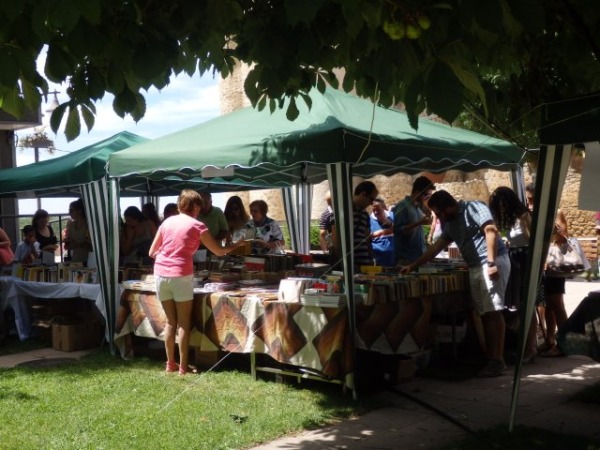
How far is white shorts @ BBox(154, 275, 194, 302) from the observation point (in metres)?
6.88

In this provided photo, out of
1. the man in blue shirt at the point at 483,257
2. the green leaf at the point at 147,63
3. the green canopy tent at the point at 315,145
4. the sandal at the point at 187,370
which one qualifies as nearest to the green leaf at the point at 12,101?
the green leaf at the point at 147,63

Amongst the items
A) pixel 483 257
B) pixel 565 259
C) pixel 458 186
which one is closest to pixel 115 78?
pixel 483 257

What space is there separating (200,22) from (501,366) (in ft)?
14.9

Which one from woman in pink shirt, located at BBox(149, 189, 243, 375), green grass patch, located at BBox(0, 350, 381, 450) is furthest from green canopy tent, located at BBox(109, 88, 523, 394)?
green grass patch, located at BBox(0, 350, 381, 450)

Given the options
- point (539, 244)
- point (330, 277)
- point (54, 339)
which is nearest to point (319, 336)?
point (330, 277)

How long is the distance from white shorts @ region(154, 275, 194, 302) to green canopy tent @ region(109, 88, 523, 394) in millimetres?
1079

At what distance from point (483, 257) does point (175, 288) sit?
282 centimetres

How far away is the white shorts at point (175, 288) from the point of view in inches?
271

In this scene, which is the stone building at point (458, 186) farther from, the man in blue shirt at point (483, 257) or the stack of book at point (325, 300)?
the stack of book at point (325, 300)

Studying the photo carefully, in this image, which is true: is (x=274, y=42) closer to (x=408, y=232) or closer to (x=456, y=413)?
(x=456, y=413)

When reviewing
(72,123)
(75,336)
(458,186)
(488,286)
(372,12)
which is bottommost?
(75,336)

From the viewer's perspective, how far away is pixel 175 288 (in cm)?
689

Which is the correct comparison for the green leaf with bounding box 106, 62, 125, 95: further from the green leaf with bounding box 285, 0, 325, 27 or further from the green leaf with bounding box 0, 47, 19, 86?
the green leaf with bounding box 285, 0, 325, 27

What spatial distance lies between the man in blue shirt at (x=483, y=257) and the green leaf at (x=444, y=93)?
410cm
